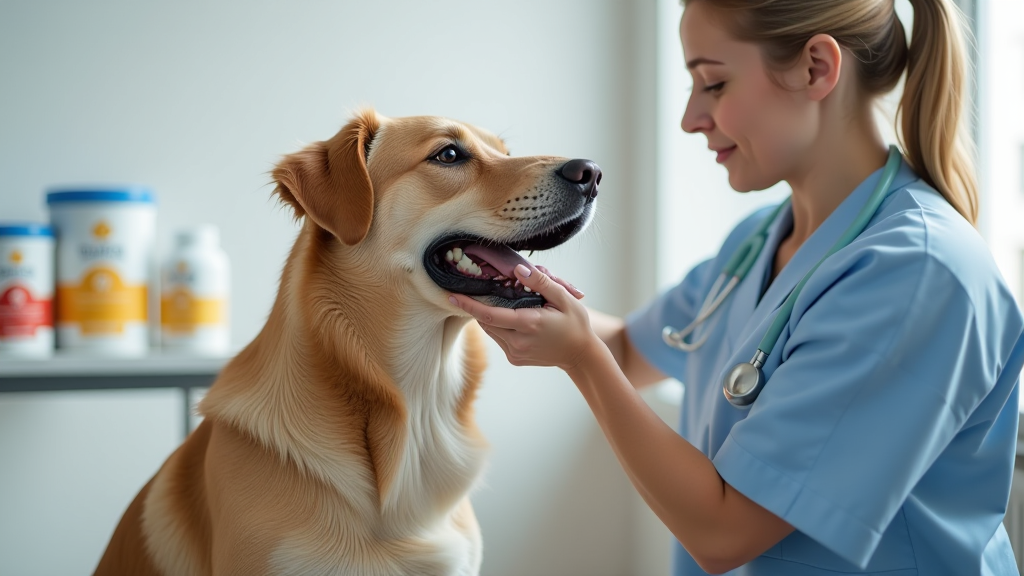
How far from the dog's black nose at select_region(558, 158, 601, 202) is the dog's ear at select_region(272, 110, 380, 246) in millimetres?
263

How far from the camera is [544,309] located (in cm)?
95

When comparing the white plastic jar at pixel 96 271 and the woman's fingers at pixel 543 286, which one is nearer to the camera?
the woman's fingers at pixel 543 286

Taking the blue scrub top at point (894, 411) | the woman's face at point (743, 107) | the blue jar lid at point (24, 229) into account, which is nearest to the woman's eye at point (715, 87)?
the woman's face at point (743, 107)

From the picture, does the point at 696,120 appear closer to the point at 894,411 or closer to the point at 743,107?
the point at 743,107

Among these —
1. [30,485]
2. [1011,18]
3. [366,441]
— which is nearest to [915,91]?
[1011,18]

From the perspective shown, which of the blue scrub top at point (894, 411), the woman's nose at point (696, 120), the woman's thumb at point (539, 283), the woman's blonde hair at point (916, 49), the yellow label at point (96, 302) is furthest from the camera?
the yellow label at point (96, 302)

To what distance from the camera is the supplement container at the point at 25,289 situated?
5.15ft

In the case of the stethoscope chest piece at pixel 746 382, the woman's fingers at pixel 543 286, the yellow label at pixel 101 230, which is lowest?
the yellow label at pixel 101 230

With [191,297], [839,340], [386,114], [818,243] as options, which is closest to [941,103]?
[818,243]

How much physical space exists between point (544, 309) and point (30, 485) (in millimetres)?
1528

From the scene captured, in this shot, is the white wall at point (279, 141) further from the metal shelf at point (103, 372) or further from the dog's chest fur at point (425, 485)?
the dog's chest fur at point (425, 485)

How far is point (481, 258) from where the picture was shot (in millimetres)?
1049

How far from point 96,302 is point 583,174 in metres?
1.15

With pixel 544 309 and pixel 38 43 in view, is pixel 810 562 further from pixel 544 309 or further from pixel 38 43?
pixel 38 43
